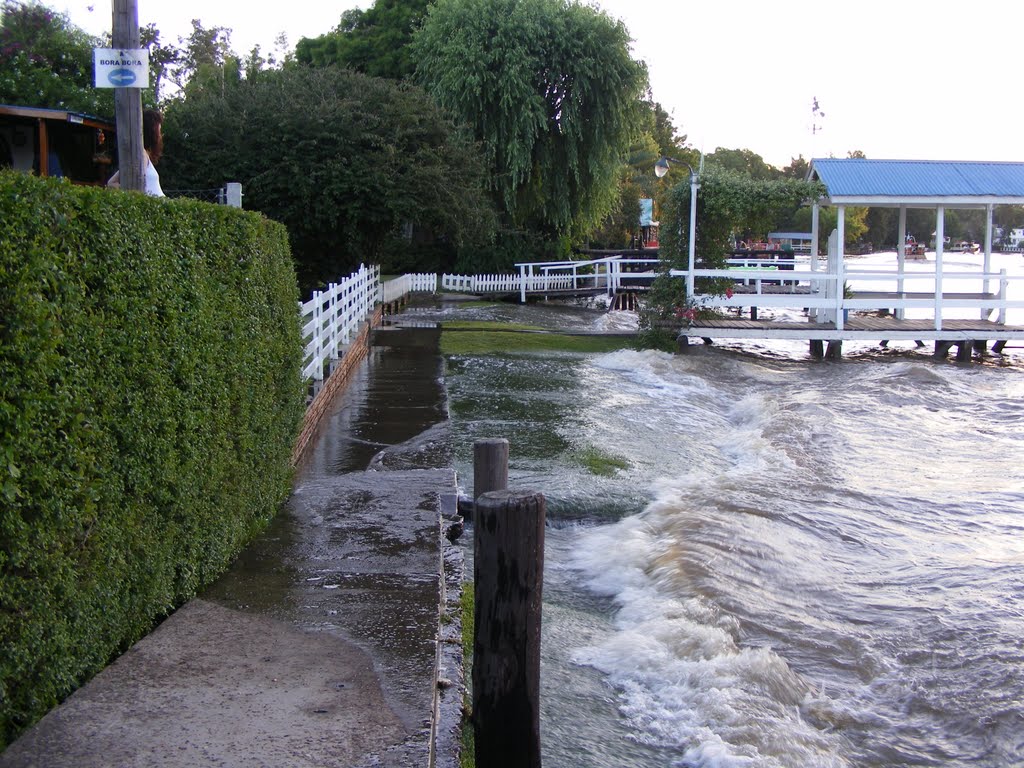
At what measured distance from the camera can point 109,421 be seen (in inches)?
168

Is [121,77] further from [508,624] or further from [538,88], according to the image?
[538,88]

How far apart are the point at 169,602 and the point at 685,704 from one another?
112 inches

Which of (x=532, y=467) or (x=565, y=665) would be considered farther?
(x=532, y=467)

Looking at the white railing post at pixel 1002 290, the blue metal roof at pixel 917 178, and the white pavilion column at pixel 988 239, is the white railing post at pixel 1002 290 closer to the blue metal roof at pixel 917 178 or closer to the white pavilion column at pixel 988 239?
the white pavilion column at pixel 988 239

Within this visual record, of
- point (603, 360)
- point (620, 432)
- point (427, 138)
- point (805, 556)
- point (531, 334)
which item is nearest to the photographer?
point (805, 556)

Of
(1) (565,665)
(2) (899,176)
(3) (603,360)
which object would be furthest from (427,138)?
(1) (565,665)

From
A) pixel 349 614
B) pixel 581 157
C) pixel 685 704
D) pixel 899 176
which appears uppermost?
pixel 581 157

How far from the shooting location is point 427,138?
23.5 metres

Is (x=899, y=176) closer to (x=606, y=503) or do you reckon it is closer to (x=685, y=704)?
(x=606, y=503)

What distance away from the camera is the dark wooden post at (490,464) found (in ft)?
20.2

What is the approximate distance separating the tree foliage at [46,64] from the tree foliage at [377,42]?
9.28 meters

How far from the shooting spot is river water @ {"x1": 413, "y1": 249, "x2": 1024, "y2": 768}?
5.48 metres

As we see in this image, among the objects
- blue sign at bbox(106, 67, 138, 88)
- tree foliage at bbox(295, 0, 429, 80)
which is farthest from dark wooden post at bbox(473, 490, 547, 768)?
tree foliage at bbox(295, 0, 429, 80)

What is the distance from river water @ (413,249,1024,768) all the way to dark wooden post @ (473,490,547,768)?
75cm
